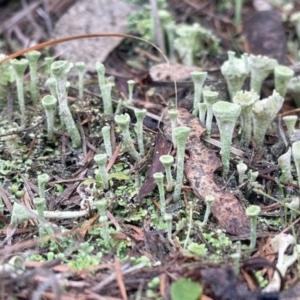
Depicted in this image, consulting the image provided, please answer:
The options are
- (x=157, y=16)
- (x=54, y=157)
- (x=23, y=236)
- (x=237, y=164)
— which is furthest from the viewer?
(x=157, y=16)

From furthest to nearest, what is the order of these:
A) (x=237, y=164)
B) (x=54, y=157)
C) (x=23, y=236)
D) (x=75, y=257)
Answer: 1. (x=54, y=157)
2. (x=237, y=164)
3. (x=23, y=236)
4. (x=75, y=257)

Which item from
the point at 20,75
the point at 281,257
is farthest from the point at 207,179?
the point at 20,75

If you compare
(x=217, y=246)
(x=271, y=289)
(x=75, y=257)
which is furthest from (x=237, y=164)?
(x=75, y=257)

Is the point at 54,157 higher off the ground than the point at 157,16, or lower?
lower

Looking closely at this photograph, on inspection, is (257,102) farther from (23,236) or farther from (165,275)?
(23,236)

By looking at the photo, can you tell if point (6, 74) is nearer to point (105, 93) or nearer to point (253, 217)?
point (105, 93)

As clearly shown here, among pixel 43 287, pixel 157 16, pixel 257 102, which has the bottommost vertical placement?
pixel 43 287

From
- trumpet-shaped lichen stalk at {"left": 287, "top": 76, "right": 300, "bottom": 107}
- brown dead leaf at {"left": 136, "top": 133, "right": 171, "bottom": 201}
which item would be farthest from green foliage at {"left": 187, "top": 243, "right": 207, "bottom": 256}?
trumpet-shaped lichen stalk at {"left": 287, "top": 76, "right": 300, "bottom": 107}
